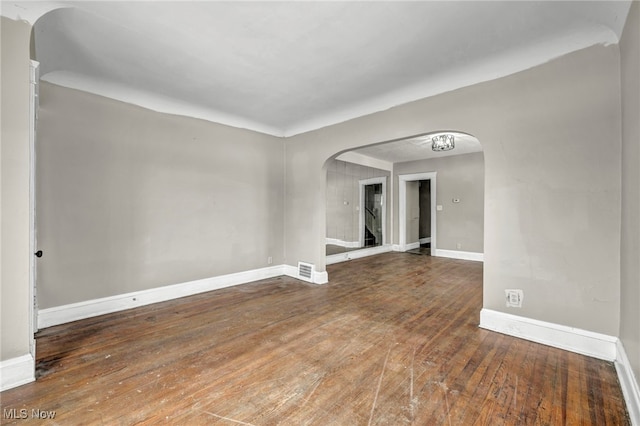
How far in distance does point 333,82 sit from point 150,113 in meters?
2.40

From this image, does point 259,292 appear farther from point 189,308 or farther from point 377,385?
point 377,385

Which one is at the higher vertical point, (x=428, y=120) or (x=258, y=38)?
(x=258, y=38)

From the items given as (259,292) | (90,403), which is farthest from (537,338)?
(90,403)

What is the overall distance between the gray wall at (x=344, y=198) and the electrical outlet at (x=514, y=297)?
416 centimetres

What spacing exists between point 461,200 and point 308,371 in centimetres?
629

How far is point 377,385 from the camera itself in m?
1.86

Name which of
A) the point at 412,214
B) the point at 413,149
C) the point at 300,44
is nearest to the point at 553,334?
the point at 300,44

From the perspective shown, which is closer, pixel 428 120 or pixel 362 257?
pixel 428 120

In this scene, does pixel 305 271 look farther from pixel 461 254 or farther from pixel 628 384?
pixel 461 254

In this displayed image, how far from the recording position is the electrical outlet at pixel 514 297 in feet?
8.46

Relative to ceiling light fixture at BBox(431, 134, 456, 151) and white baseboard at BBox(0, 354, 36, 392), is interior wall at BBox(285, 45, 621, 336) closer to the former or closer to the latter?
ceiling light fixture at BBox(431, 134, 456, 151)

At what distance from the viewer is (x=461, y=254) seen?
678cm

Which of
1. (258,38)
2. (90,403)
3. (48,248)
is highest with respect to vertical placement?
(258,38)

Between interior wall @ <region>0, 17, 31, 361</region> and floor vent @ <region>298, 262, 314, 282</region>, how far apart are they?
3262 mm
